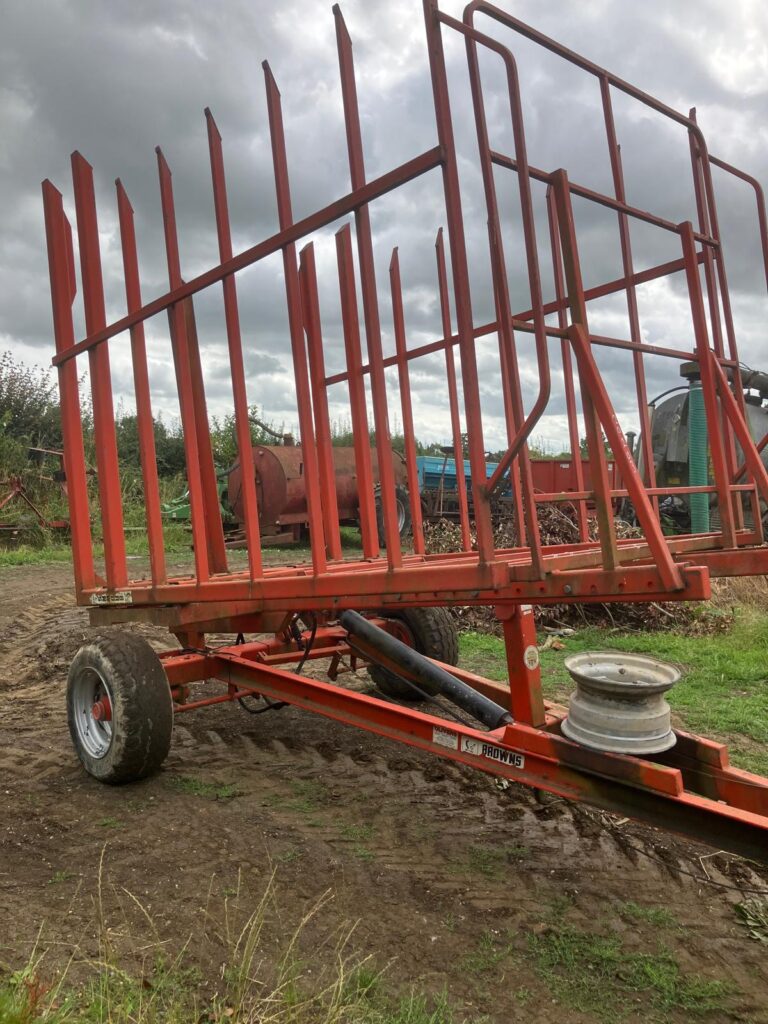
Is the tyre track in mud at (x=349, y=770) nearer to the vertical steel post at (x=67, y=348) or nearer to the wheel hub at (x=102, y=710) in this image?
the wheel hub at (x=102, y=710)

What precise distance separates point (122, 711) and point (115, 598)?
72 centimetres

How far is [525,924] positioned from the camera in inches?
99.3

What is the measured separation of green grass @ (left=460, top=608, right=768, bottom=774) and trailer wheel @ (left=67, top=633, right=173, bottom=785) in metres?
2.80

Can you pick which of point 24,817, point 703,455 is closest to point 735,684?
point 703,455

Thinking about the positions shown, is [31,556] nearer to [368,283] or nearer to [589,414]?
[368,283]

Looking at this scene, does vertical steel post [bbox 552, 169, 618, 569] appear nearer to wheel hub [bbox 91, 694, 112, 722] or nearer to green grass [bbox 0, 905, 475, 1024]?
green grass [bbox 0, 905, 475, 1024]

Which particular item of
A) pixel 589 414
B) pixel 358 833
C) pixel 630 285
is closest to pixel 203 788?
pixel 358 833

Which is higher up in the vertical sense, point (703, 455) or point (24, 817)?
point (703, 455)

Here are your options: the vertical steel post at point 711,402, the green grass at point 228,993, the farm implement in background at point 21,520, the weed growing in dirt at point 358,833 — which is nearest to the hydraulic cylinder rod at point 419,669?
the weed growing in dirt at point 358,833

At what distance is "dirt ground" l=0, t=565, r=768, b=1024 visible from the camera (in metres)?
2.32

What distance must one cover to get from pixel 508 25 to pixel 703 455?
2.10 meters

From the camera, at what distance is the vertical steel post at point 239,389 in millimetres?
3291

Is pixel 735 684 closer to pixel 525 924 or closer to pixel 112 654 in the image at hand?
pixel 525 924

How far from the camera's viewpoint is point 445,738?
2934mm
